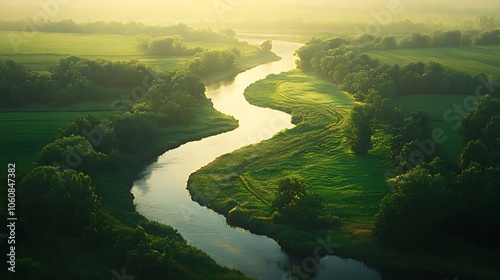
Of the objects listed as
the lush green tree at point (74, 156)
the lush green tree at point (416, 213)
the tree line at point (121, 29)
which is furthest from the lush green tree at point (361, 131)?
the tree line at point (121, 29)

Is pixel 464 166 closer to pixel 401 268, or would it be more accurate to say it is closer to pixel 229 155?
pixel 401 268

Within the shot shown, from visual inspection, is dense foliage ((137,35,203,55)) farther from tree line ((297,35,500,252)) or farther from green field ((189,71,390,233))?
green field ((189,71,390,233))

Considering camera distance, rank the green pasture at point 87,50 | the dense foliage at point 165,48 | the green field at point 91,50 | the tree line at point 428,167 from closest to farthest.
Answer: the tree line at point 428,167 → the green pasture at point 87,50 → the green field at point 91,50 → the dense foliage at point 165,48

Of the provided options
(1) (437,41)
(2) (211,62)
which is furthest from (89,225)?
(1) (437,41)

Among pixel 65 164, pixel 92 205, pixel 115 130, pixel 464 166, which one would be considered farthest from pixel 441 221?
pixel 115 130

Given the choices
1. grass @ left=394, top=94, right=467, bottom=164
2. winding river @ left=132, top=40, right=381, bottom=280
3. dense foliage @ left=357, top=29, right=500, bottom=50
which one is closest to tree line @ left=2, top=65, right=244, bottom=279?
winding river @ left=132, top=40, right=381, bottom=280

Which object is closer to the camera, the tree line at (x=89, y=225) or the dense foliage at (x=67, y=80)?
the tree line at (x=89, y=225)

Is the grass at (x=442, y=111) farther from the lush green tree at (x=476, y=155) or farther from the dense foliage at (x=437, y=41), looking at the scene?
the dense foliage at (x=437, y=41)
